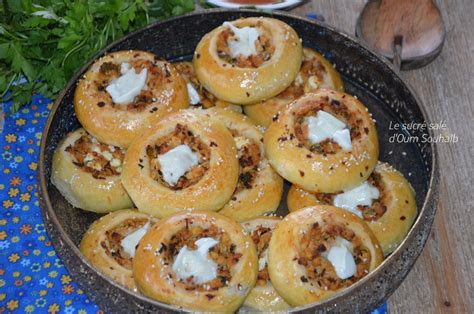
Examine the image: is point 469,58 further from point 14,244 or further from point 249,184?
point 14,244

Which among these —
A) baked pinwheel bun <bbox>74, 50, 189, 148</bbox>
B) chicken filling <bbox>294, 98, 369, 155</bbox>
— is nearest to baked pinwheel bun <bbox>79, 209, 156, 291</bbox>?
baked pinwheel bun <bbox>74, 50, 189, 148</bbox>

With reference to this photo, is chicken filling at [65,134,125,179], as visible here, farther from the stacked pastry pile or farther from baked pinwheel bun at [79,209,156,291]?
baked pinwheel bun at [79,209,156,291]

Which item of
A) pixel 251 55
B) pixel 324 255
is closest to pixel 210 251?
pixel 324 255

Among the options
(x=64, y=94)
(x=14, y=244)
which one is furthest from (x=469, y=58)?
(x=14, y=244)

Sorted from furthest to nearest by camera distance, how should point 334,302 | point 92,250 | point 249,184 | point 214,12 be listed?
point 214,12 < point 249,184 < point 92,250 < point 334,302

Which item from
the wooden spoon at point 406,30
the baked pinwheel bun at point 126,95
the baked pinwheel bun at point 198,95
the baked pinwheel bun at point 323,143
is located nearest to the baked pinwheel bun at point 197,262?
the baked pinwheel bun at point 323,143

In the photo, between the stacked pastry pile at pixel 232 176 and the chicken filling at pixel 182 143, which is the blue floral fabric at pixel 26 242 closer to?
the stacked pastry pile at pixel 232 176

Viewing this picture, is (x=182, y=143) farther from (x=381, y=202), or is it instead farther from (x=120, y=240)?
(x=381, y=202)
